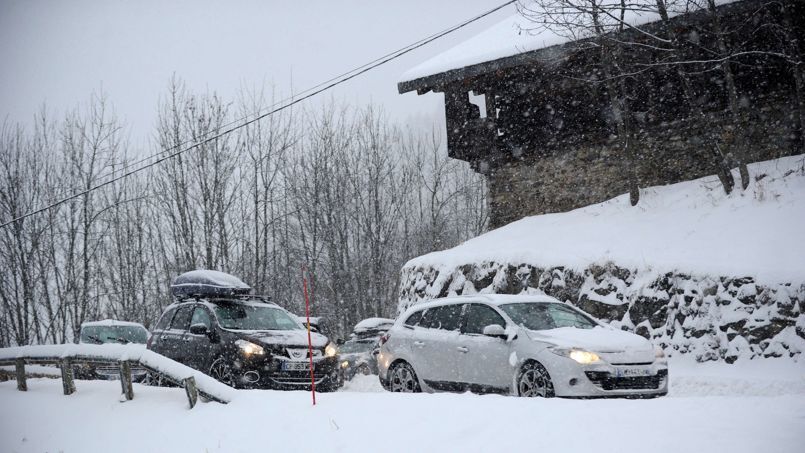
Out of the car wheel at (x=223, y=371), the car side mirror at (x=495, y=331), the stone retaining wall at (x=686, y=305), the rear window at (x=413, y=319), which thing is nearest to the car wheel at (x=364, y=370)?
the stone retaining wall at (x=686, y=305)

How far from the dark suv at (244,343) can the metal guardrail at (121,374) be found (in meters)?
1.20

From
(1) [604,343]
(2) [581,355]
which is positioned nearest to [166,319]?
(2) [581,355]

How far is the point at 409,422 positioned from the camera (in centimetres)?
581

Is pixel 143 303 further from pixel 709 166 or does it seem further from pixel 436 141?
pixel 709 166

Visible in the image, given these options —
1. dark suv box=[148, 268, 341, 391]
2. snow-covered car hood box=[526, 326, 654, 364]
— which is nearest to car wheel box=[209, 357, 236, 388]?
dark suv box=[148, 268, 341, 391]

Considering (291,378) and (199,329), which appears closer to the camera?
(291,378)

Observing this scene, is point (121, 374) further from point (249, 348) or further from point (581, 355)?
point (581, 355)

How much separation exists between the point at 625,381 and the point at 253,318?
645cm

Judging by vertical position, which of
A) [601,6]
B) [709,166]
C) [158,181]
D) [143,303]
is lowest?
[143,303]

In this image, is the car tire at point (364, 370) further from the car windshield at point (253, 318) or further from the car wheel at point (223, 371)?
the car wheel at point (223, 371)

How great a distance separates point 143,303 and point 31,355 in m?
20.5

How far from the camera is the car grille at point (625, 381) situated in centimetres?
745

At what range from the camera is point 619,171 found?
54.4 feet

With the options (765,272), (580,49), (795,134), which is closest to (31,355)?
(765,272)
